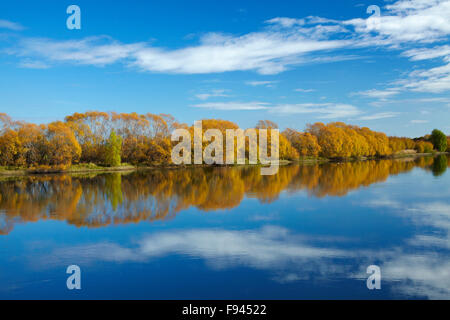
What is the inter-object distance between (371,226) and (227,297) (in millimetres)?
7625

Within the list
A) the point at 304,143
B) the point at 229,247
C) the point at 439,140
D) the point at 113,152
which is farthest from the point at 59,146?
the point at 439,140

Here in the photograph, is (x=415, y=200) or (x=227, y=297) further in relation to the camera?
(x=415, y=200)

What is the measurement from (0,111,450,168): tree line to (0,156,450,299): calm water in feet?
89.3

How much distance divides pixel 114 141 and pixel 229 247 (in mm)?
42382

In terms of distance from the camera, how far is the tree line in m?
44.2

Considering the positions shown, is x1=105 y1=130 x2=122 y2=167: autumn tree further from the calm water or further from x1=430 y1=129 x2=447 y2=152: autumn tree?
x1=430 y1=129 x2=447 y2=152: autumn tree

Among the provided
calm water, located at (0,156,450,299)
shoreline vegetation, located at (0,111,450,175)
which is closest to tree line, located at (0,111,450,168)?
shoreline vegetation, located at (0,111,450,175)

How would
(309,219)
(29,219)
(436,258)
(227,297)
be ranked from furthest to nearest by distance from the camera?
(29,219)
(309,219)
(436,258)
(227,297)

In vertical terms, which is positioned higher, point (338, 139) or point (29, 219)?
point (338, 139)

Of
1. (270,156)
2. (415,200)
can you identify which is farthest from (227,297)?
(270,156)

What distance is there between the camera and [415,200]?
60.1 ft
